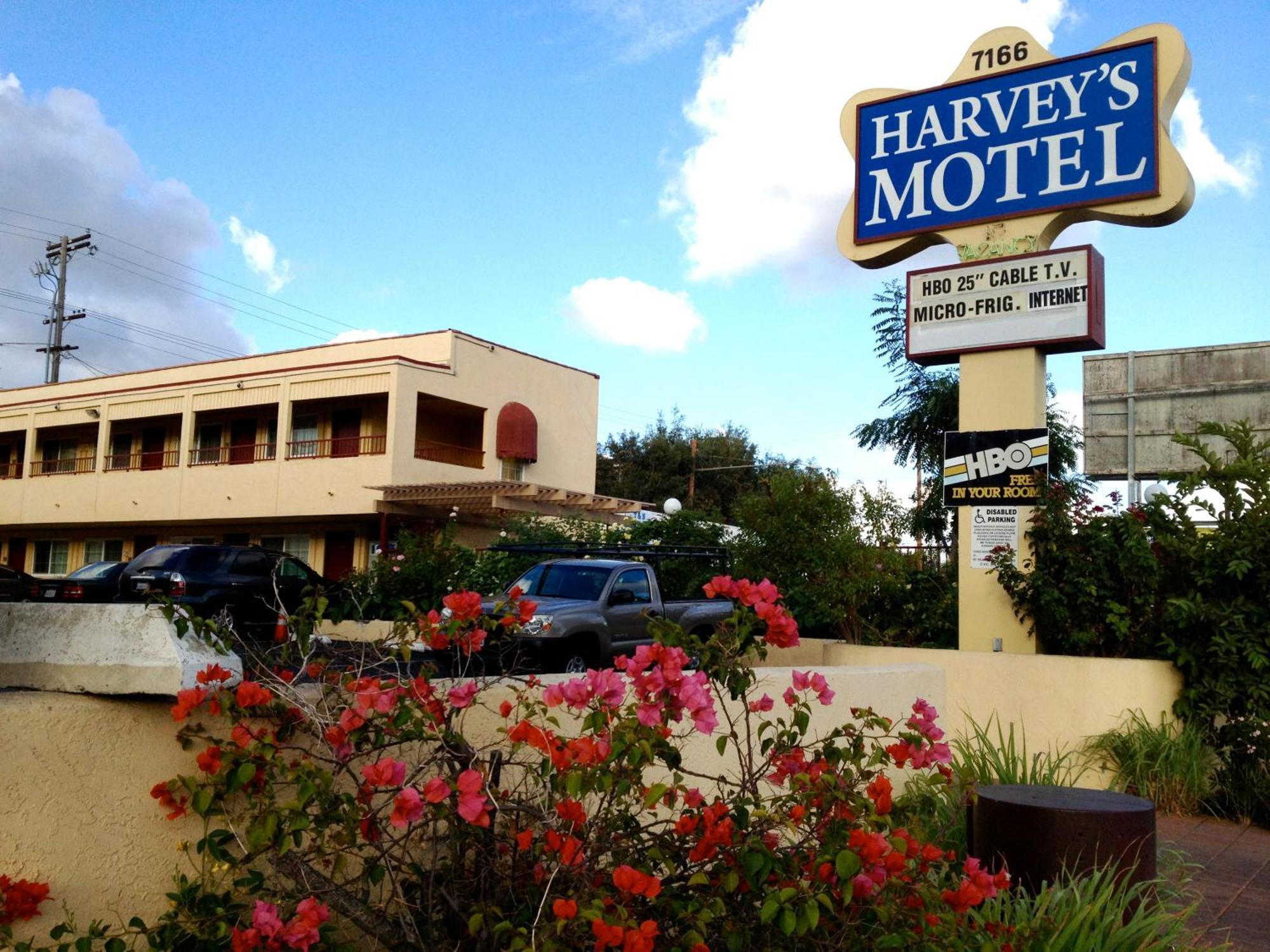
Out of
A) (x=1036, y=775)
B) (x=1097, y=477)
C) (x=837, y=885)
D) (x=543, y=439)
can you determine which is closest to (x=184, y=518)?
(x=543, y=439)

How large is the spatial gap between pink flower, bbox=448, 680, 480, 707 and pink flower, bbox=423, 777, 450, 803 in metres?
0.41

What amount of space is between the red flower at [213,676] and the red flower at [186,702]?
0.32 ft

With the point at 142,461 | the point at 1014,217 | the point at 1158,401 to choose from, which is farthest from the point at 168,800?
the point at 142,461

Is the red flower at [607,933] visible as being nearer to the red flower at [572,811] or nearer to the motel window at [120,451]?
the red flower at [572,811]

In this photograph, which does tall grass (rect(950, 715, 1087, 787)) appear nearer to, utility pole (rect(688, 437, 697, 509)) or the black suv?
the black suv

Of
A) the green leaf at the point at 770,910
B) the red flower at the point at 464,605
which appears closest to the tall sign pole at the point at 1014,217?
the red flower at the point at 464,605

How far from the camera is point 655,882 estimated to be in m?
2.79

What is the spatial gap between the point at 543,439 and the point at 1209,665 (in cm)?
2611

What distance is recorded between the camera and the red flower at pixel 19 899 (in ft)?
9.45

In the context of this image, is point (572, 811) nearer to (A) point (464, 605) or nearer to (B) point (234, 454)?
(A) point (464, 605)

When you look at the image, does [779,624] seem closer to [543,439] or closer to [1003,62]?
[1003,62]

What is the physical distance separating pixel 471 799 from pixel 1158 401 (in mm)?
20208

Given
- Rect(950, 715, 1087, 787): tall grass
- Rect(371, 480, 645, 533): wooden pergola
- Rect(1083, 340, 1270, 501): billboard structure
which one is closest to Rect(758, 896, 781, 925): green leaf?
Rect(950, 715, 1087, 787): tall grass

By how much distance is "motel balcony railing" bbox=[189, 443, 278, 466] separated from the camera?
32.9 metres
